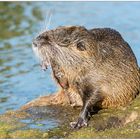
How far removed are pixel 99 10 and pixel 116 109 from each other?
8846 mm

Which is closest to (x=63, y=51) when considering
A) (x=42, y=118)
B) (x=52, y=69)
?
(x=52, y=69)

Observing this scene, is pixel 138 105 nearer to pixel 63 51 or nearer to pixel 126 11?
pixel 63 51

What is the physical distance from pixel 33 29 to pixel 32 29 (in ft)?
0.09

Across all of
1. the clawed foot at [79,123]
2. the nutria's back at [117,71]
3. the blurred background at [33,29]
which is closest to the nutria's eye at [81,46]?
the nutria's back at [117,71]

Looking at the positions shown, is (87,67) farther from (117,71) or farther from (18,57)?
(18,57)

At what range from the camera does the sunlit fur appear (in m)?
7.28

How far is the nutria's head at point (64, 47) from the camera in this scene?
726cm

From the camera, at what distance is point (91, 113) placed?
732 cm

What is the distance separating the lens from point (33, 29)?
48.2ft

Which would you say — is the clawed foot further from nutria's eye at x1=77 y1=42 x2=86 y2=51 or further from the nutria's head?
nutria's eye at x1=77 y1=42 x2=86 y2=51

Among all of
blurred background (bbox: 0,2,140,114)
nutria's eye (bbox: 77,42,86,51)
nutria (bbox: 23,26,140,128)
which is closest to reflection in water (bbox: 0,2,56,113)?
blurred background (bbox: 0,2,140,114)

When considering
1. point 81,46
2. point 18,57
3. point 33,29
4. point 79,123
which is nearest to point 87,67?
point 81,46

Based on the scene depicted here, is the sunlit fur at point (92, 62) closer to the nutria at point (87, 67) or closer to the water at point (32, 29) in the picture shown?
the nutria at point (87, 67)

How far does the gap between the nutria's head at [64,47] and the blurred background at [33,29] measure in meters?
2.28
